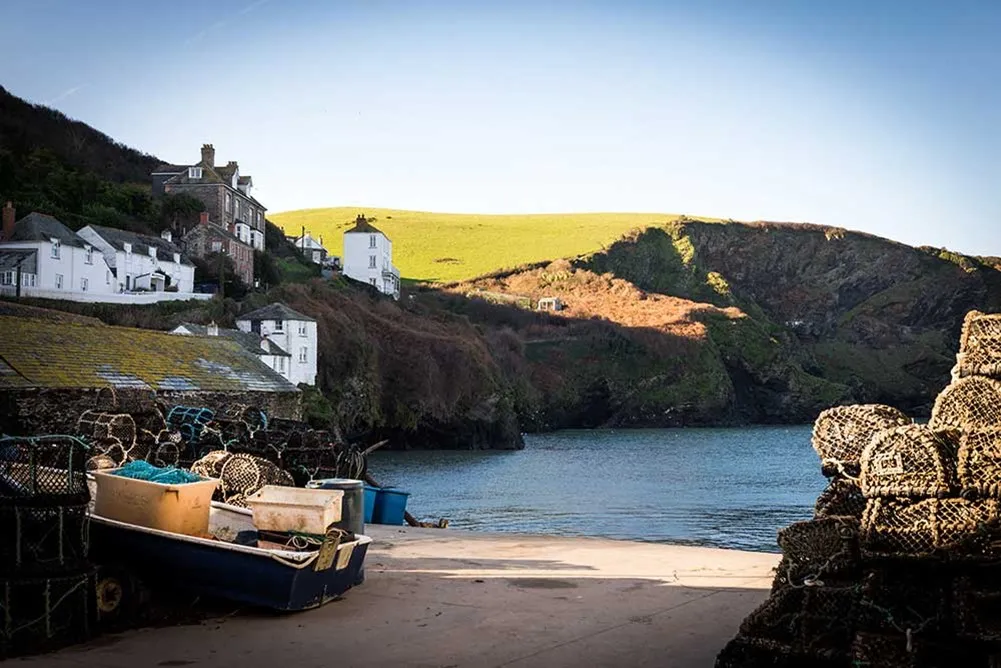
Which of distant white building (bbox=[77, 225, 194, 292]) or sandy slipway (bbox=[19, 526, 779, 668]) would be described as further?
distant white building (bbox=[77, 225, 194, 292])

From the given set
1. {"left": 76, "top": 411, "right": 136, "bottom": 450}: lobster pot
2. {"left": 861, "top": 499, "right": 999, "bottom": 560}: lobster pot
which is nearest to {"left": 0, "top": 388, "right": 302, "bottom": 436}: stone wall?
{"left": 76, "top": 411, "right": 136, "bottom": 450}: lobster pot

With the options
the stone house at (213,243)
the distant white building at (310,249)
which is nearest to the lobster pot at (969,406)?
the stone house at (213,243)

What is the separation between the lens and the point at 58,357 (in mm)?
23453

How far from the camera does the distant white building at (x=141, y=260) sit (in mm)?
63406

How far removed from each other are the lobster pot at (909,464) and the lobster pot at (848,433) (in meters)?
0.72

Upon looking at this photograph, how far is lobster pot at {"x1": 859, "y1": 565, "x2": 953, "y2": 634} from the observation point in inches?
258

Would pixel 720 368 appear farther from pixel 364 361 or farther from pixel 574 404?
pixel 364 361

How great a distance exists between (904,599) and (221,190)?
84.1m

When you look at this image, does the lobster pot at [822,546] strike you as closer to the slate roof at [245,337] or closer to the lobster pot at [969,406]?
the lobster pot at [969,406]

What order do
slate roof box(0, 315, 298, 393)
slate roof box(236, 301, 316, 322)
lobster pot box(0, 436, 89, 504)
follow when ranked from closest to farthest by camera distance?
lobster pot box(0, 436, 89, 504) → slate roof box(0, 315, 298, 393) → slate roof box(236, 301, 316, 322)

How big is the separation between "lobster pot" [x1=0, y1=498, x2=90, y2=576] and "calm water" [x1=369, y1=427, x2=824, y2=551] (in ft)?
65.4

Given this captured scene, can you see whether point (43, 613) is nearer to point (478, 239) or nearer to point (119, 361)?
point (119, 361)

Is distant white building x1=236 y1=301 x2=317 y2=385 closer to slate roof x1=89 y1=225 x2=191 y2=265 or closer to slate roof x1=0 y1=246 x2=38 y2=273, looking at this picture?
slate roof x1=89 y1=225 x2=191 y2=265

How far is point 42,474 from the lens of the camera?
340 inches
